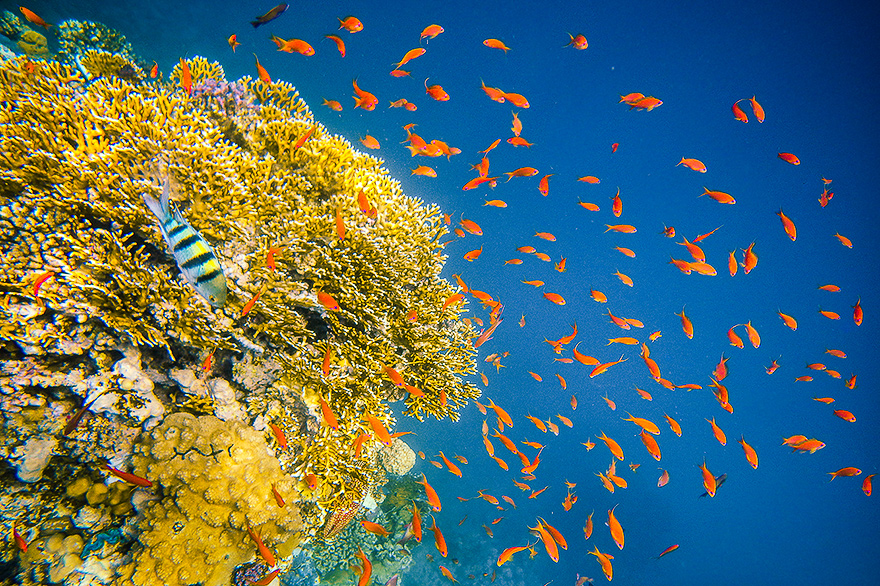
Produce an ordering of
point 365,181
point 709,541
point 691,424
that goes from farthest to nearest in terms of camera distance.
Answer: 1. point 691,424
2. point 709,541
3. point 365,181

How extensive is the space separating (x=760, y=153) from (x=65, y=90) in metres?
52.6

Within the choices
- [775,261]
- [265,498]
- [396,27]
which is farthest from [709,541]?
[396,27]

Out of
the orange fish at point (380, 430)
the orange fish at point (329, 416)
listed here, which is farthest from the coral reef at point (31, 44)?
the orange fish at point (380, 430)

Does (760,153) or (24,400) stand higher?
(760,153)

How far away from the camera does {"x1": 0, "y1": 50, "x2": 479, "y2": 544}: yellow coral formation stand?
2.69 metres

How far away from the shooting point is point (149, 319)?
303 centimetres

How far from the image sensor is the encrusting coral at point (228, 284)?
2.69 metres

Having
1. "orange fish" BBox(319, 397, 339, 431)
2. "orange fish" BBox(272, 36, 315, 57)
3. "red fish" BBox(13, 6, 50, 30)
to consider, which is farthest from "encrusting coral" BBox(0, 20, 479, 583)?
"red fish" BBox(13, 6, 50, 30)

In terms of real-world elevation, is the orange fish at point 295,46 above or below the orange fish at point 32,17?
below

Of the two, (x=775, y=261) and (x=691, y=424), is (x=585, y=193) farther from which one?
(x=691, y=424)

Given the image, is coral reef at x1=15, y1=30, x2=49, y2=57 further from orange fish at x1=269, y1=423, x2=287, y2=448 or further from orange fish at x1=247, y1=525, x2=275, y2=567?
orange fish at x1=247, y1=525, x2=275, y2=567

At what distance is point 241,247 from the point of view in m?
3.40

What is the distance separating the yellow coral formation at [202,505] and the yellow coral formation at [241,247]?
0.11 metres

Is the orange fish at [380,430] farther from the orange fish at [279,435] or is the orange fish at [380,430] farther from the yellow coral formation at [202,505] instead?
the yellow coral formation at [202,505]
